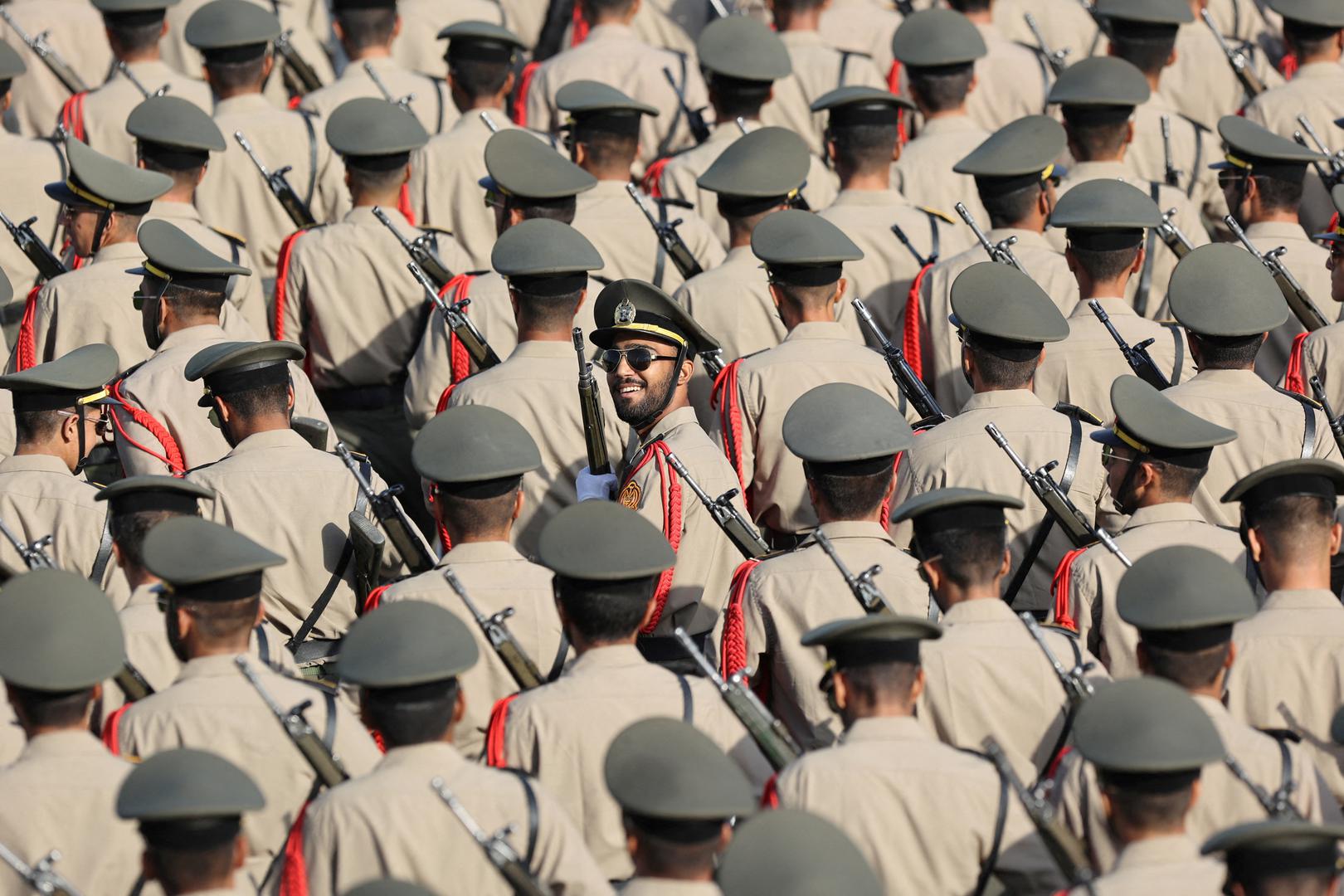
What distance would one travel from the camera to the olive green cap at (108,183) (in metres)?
11.0

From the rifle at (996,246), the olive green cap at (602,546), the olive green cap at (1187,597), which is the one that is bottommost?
the rifle at (996,246)

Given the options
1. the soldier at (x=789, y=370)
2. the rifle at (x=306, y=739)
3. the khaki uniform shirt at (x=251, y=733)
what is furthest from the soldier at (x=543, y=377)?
the rifle at (x=306, y=739)

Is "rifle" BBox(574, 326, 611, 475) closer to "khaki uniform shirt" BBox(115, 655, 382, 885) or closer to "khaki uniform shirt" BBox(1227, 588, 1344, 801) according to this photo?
"khaki uniform shirt" BBox(115, 655, 382, 885)

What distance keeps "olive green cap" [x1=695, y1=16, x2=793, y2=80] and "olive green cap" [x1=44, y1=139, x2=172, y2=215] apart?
298cm

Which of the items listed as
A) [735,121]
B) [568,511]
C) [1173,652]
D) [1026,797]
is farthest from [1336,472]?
[735,121]

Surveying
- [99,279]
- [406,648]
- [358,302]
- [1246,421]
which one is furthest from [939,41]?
[406,648]

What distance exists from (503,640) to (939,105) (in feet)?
18.3

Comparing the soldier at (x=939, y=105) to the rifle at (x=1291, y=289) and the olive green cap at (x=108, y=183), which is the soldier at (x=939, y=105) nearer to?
the rifle at (x=1291, y=289)

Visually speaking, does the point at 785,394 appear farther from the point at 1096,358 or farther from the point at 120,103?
the point at 120,103

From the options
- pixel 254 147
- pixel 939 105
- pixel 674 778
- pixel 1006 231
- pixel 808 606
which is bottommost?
pixel 254 147

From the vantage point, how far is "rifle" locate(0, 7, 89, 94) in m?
14.1

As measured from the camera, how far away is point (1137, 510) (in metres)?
8.85

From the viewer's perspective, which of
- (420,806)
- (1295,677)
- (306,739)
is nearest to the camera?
(420,806)

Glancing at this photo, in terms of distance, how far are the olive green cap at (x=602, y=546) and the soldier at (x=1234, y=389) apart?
2.80m
